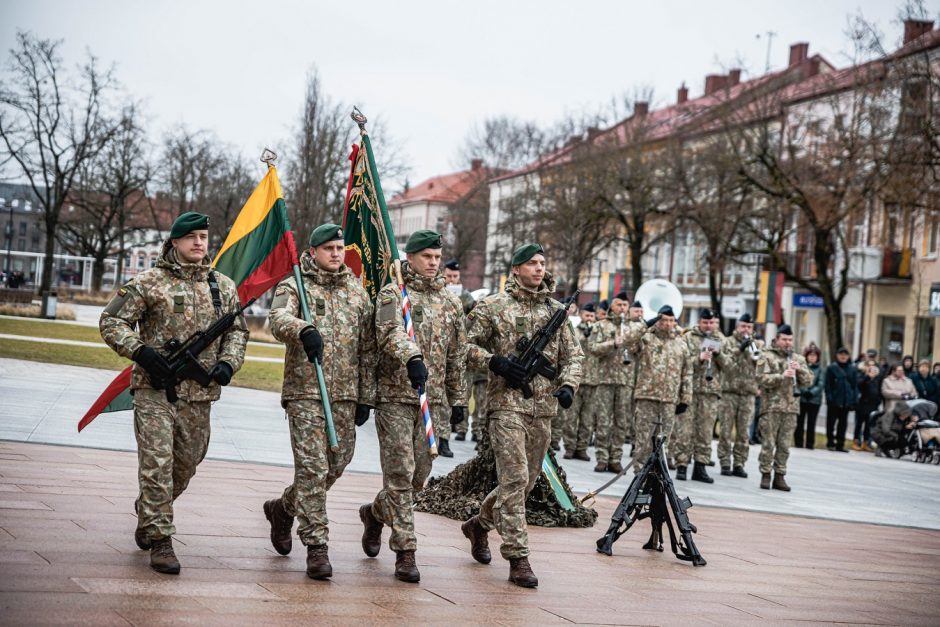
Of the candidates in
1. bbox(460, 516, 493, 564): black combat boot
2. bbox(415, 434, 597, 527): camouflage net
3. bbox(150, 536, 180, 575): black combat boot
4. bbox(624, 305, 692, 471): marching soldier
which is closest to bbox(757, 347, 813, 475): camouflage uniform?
bbox(624, 305, 692, 471): marching soldier

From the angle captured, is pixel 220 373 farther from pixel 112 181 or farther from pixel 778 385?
pixel 112 181

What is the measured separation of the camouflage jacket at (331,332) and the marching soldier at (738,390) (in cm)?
980

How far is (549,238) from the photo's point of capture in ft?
178

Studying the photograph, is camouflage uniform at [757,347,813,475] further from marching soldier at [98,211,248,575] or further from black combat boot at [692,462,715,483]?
marching soldier at [98,211,248,575]

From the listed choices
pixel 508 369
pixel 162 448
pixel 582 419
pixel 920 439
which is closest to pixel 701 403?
pixel 582 419

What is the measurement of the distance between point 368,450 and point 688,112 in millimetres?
32556

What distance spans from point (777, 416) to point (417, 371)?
31.6 ft

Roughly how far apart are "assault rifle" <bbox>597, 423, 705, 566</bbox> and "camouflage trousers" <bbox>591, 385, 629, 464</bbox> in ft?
18.7

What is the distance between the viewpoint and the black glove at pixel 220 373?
6867 mm

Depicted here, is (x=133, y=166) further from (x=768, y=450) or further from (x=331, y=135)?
(x=768, y=450)

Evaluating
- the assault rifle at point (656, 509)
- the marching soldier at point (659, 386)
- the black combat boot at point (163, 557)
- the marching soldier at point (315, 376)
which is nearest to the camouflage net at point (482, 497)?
the assault rifle at point (656, 509)

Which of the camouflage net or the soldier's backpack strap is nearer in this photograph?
the soldier's backpack strap

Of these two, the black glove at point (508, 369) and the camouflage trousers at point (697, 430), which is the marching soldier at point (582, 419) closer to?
the camouflage trousers at point (697, 430)

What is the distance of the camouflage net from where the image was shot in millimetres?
10250
